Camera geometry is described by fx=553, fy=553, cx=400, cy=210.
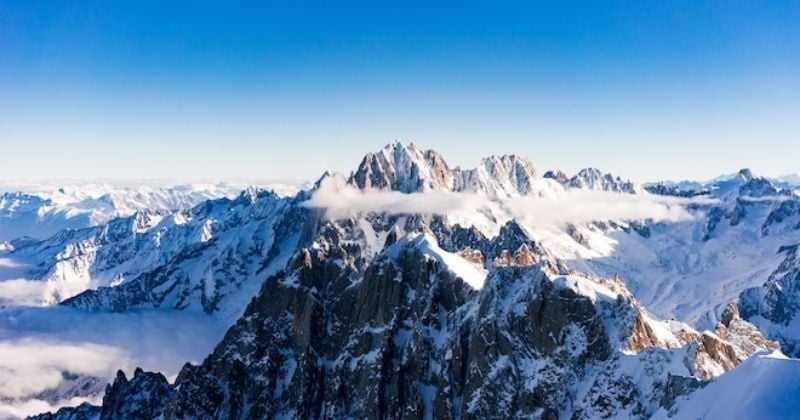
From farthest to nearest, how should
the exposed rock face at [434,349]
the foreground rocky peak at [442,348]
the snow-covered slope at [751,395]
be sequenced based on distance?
the exposed rock face at [434,349], the foreground rocky peak at [442,348], the snow-covered slope at [751,395]

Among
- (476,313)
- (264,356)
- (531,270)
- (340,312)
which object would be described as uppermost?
(531,270)

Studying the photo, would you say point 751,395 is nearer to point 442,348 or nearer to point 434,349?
point 442,348

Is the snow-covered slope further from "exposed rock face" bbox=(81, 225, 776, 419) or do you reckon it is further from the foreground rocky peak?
"exposed rock face" bbox=(81, 225, 776, 419)

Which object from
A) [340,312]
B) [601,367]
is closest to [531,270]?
[601,367]

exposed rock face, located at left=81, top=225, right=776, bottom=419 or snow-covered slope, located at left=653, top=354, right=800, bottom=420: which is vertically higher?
snow-covered slope, located at left=653, top=354, right=800, bottom=420

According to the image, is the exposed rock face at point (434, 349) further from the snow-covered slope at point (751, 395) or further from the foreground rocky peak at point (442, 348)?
the snow-covered slope at point (751, 395)

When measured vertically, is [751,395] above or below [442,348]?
above

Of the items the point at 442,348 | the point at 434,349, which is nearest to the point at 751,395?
the point at 442,348

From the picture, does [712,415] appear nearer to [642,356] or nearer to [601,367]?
[642,356]

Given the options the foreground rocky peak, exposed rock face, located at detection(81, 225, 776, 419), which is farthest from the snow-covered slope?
exposed rock face, located at detection(81, 225, 776, 419)

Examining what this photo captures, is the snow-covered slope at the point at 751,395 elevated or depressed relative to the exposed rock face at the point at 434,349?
elevated

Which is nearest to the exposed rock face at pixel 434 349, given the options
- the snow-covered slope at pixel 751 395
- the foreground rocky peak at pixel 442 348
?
the foreground rocky peak at pixel 442 348
